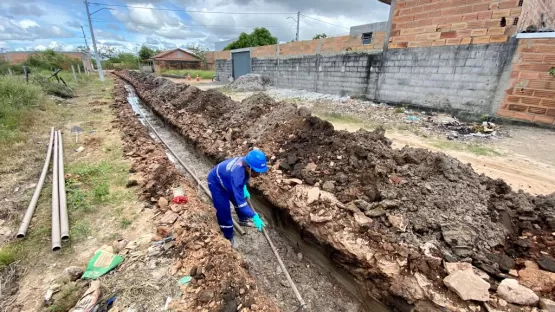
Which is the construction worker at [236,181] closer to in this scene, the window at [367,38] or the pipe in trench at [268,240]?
the pipe in trench at [268,240]

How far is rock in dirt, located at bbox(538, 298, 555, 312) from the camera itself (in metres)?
1.95

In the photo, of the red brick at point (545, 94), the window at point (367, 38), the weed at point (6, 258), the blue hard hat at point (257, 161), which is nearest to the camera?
the weed at point (6, 258)

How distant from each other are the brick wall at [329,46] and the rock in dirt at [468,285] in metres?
8.89

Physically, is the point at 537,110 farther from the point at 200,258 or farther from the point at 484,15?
the point at 200,258

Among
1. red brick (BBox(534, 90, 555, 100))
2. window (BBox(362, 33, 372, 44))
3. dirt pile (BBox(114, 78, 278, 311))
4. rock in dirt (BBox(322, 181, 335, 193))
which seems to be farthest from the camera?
window (BBox(362, 33, 372, 44))

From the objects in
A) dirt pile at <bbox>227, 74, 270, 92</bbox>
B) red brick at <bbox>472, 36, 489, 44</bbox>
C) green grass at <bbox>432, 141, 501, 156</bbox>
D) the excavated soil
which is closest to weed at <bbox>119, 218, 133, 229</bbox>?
the excavated soil

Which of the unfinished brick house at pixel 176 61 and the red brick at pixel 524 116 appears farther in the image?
the unfinished brick house at pixel 176 61

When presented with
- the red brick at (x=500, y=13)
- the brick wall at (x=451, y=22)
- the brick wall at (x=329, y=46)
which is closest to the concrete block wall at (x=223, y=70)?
the brick wall at (x=329, y=46)

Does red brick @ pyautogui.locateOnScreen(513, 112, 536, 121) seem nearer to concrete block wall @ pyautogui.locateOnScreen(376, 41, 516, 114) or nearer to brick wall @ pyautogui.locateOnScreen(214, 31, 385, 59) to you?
concrete block wall @ pyautogui.locateOnScreen(376, 41, 516, 114)

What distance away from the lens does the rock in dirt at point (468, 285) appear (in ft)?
7.00

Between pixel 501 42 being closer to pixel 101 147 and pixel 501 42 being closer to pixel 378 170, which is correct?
pixel 378 170

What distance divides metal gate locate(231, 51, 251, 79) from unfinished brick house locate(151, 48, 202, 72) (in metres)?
23.5

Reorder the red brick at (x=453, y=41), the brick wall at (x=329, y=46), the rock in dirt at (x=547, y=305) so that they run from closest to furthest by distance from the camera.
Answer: the rock in dirt at (x=547, y=305) < the red brick at (x=453, y=41) < the brick wall at (x=329, y=46)

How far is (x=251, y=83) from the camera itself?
15.2m
